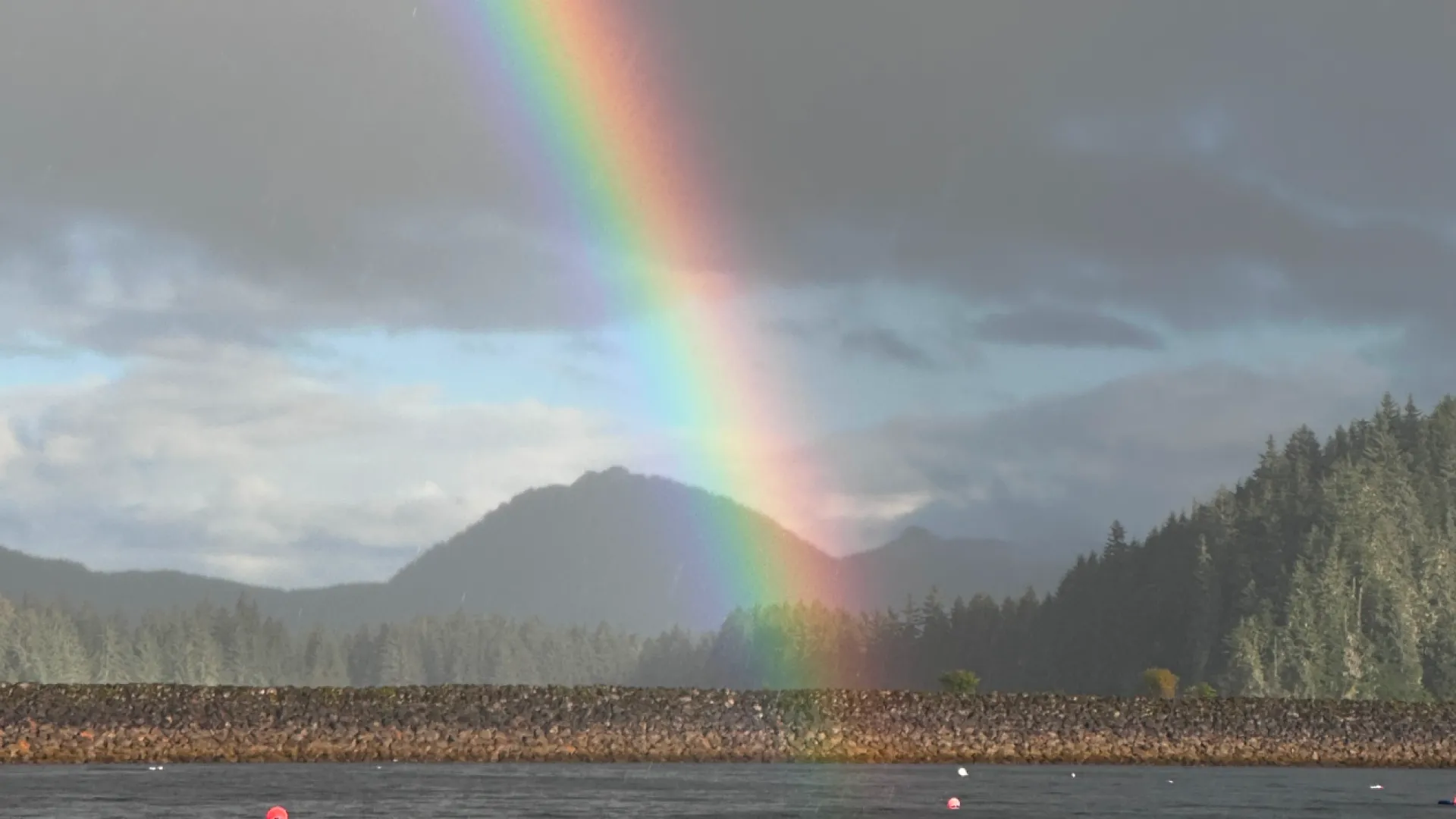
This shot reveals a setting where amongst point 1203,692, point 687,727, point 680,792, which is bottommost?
point 680,792

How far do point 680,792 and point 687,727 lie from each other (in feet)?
76.6

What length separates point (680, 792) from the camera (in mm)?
47719

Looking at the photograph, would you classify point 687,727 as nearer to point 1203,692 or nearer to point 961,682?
point 961,682

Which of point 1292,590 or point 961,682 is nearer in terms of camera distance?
point 961,682

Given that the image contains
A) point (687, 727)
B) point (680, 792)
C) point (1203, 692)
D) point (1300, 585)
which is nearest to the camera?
point (680, 792)

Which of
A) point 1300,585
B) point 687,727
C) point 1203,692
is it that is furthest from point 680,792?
point 1300,585

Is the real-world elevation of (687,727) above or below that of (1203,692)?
below

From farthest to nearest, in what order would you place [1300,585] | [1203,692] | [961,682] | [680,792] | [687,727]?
1. [1300,585]
2. [1203,692]
3. [961,682]
4. [687,727]
5. [680,792]

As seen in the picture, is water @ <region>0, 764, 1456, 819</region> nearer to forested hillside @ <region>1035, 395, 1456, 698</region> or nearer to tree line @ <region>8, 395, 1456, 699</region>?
tree line @ <region>8, 395, 1456, 699</region>

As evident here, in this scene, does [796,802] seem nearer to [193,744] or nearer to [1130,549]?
[193,744]

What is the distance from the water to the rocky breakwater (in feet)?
17.3

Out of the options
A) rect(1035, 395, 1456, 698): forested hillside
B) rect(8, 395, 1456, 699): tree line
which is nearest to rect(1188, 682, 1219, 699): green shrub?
rect(8, 395, 1456, 699): tree line

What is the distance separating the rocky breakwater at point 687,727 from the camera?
65.9 m

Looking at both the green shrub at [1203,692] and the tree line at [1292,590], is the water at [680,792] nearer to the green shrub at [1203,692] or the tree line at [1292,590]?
the green shrub at [1203,692]
